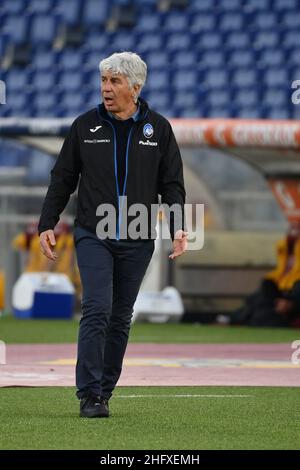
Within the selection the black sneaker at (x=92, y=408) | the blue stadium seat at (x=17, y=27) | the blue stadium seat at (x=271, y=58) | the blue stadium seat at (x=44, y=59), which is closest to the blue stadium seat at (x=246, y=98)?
the blue stadium seat at (x=271, y=58)

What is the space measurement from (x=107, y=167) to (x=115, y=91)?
0.40 m

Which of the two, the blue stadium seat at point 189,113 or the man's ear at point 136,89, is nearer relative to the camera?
the man's ear at point 136,89

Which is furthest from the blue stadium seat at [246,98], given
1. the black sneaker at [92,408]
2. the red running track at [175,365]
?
the black sneaker at [92,408]

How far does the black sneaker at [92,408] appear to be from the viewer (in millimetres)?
6469

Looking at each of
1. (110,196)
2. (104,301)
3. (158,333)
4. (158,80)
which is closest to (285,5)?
(158,80)

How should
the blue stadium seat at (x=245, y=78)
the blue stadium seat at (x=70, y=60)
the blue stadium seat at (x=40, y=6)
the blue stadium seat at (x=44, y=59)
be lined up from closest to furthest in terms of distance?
the blue stadium seat at (x=245, y=78) → the blue stadium seat at (x=70, y=60) → the blue stadium seat at (x=44, y=59) → the blue stadium seat at (x=40, y=6)

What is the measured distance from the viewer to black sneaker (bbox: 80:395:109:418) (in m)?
6.47

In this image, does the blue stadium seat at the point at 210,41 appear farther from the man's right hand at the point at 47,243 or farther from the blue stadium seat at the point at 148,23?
the man's right hand at the point at 47,243

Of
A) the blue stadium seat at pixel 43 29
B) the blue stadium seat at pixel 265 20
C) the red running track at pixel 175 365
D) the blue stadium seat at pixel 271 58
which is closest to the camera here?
the red running track at pixel 175 365

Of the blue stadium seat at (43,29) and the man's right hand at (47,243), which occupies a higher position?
the blue stadium seat at (43,29)

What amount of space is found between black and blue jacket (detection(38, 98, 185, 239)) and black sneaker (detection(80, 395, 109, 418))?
0.86 m

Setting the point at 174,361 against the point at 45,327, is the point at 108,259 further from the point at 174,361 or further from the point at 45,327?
the point at 45,327

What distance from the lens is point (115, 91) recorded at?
258 inches

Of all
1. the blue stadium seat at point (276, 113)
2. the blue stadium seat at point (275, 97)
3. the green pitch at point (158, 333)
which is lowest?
the green pitch at point (158, 333)
